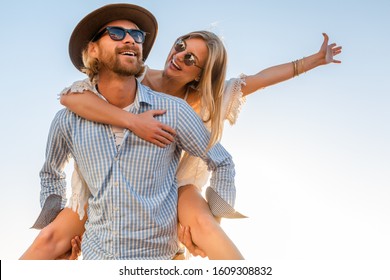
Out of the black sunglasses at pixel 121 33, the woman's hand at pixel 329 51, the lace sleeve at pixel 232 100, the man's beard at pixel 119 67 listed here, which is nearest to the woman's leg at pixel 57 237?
the man's beard at pixel 119 67

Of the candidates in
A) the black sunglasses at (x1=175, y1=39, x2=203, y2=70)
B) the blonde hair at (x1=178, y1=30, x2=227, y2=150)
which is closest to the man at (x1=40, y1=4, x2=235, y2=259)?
the blonde hair at (x1=178, y1=30, x2=227, y2=150)

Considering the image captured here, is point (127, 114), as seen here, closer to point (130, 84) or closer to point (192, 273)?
point (130, 84)

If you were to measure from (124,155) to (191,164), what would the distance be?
2.82 feet

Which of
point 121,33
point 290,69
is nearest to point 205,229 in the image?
point 121,33

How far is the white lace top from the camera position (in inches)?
174

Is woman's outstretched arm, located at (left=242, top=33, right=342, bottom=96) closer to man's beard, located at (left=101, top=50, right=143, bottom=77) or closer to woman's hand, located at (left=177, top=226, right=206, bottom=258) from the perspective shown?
man's beard, located at (left=101, top=50, right=143, bottom=77)

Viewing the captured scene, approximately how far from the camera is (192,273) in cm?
417

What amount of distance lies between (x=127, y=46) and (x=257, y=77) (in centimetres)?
180

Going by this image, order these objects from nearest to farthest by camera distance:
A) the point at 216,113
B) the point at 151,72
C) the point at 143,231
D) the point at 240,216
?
the point at 143,231, the point at 240,216, the point at 216,113, the point at 151,72

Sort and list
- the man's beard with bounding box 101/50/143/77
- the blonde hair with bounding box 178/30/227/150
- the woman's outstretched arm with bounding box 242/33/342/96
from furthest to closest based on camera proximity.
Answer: the woman's outstretched arm with bounding box 242/33/342/96 < the blonde hair with bounding box 178/30/227/150 < the man's beard with bounding box 101/50/143/77

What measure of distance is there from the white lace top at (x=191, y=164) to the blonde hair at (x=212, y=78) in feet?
0.40

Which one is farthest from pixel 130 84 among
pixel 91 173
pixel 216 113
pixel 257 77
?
pixel 257 77

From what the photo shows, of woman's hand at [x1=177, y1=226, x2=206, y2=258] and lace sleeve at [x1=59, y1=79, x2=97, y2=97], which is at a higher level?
lace sleeve at [x1=59, y1=79, x2=97, y2=97]

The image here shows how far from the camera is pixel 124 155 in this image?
13.5 feet
